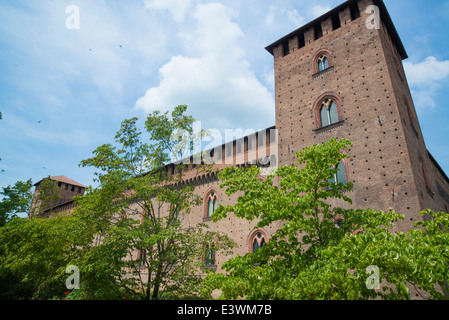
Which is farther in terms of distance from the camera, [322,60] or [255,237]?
[255,237]

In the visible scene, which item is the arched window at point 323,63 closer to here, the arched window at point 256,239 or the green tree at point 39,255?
the arched window at point 256,239

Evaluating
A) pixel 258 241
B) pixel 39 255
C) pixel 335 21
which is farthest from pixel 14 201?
pixel 335 21

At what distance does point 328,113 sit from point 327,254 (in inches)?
347

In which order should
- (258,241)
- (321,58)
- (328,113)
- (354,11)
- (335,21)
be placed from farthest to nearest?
1. (335,21)
2. (258,241)
3. (321,58)
4. (354,11)
5. (328,113)

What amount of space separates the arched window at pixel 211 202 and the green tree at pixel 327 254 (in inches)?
399

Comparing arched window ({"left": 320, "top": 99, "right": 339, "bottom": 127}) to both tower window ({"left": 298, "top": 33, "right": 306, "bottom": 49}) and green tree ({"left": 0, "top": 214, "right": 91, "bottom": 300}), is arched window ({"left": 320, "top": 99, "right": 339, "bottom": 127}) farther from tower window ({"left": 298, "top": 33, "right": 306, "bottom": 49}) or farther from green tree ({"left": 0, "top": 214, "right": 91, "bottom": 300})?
green tree ({"left": 0, "top": 214, "right": 91, "bottom": 300})

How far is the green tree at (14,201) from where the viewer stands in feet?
61.1

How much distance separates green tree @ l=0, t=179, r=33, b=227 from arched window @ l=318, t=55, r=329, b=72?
20.5 metres

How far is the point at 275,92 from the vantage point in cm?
1496

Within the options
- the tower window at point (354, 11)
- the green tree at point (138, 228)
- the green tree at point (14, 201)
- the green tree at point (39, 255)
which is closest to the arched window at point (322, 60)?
the tower window at point (354, 11)

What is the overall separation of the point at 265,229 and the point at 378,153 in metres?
6.42

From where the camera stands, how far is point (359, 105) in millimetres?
11664

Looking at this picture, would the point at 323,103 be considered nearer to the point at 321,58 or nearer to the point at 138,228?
the point at 321,58
